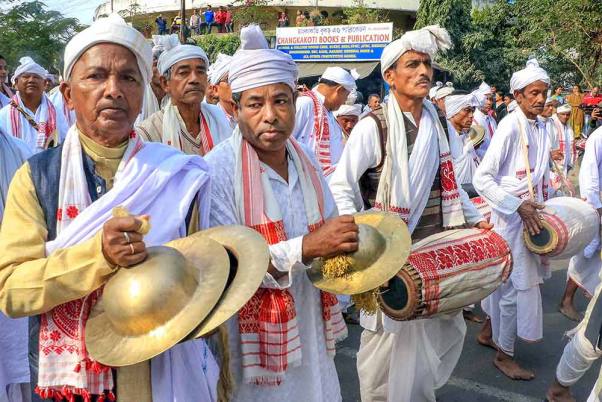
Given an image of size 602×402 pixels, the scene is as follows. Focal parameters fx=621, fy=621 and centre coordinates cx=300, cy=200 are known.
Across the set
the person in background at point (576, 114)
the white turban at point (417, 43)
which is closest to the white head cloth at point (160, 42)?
the white turban at point (417, 43)

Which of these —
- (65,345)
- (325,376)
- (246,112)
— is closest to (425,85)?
(246,112)

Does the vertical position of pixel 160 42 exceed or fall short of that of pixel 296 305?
it exceeds it

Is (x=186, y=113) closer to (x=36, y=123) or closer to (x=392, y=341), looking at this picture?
(x=392, y=341)

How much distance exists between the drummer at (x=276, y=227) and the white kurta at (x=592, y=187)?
3620mm

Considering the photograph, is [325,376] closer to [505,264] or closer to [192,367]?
[192,367]

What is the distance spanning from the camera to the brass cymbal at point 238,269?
72.5 inches

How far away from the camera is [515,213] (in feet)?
16.2

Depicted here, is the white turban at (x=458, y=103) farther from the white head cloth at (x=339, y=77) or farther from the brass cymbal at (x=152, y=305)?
the brass cymbal at (x=152, y=305)

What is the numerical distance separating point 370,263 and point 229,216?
59 cm

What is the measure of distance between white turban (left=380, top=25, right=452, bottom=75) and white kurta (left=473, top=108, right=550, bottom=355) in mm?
1367

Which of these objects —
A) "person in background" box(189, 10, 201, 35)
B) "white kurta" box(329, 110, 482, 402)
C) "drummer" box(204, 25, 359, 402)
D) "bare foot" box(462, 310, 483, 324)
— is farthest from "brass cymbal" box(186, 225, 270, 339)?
"person in background" box(189, 10, 201, 35)

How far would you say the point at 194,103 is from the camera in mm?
4555

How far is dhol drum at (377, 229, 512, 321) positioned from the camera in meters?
3.26

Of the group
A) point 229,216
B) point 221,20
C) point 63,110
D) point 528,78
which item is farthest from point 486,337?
point 221,20
